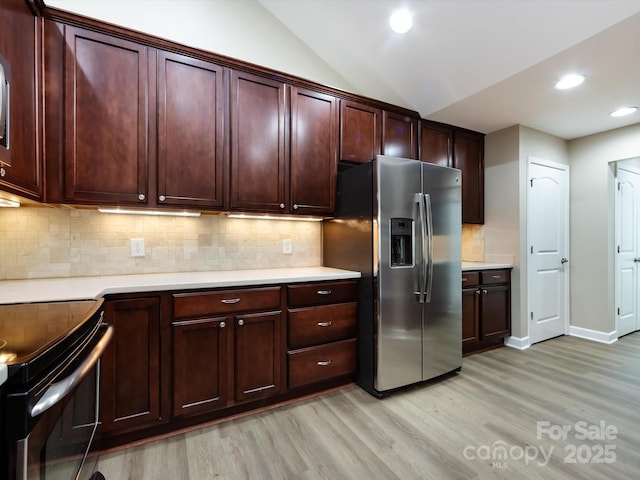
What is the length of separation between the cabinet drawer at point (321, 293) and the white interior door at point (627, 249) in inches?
136

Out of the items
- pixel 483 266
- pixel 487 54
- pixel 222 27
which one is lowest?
pixel 483 266

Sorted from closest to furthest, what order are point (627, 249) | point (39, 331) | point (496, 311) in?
point (39, 331) < point (496, 311) < point (627, 249)

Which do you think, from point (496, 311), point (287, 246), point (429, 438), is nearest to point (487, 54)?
point (287, 246)

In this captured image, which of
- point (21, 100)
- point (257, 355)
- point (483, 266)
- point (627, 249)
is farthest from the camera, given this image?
point (627, 249)

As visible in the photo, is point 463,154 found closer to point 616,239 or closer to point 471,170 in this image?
point 471,170

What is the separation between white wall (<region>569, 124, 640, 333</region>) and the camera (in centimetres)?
337

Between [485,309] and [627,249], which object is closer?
[485,309]

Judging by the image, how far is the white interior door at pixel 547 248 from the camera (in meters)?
3.32

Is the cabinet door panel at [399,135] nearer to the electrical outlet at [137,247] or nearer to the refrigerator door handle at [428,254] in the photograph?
the refrigerator door handle at [428,254]

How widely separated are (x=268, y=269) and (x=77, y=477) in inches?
67.5

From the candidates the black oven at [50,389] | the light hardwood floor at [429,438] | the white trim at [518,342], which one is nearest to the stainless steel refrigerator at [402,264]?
the light hardwood floor at [429,438]

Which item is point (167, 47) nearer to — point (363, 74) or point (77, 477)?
point (363, 74)

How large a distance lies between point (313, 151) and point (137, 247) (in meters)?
1.51

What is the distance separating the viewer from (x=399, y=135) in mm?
2910
